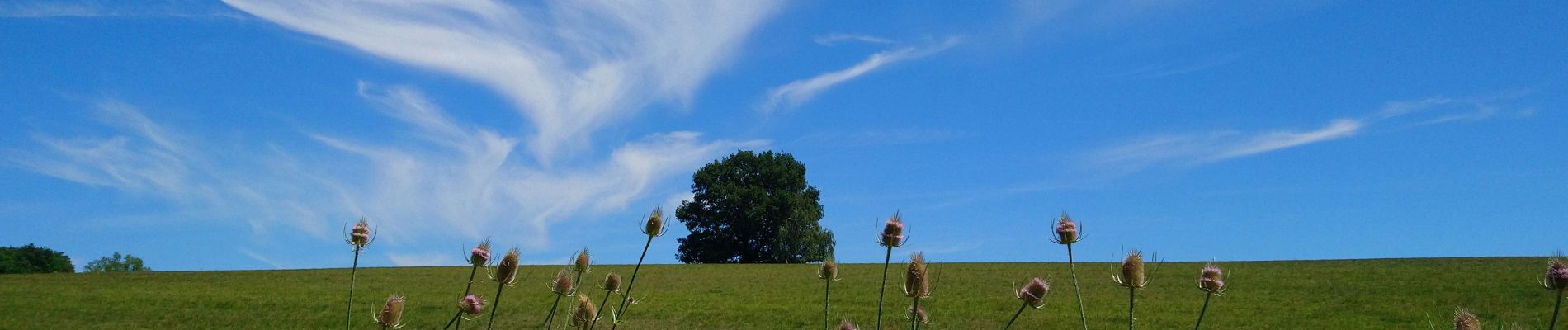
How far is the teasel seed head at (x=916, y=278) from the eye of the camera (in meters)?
3.21

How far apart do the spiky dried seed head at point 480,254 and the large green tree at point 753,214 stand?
4759 centimetres

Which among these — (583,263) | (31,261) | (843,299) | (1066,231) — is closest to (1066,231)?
(1066,231)

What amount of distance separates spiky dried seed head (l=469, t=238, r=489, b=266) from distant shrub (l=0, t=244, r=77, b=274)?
56.8 meters

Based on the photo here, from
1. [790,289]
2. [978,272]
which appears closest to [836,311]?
[790,289]

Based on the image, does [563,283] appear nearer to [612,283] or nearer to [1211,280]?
[612,283]

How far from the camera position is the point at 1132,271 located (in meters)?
3.45

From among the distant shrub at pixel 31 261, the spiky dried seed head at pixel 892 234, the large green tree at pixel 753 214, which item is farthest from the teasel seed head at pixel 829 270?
the distant shrub at pixel 31 261

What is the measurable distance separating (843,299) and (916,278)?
82.0ft

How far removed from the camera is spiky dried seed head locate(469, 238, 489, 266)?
11.9ft

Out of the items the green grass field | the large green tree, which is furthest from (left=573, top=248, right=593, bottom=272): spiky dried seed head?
the large green tree

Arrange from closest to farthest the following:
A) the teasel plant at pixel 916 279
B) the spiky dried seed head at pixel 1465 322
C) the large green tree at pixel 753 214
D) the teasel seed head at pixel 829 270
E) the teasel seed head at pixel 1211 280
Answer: the spiky dried seed head at pixel 1465 322 < the teasel plant at pixel 916 279 < the teasel seed head at pixel 1211 280 < the teasel seed head at pixel 829 270 < the large green tree at pixel 753 214

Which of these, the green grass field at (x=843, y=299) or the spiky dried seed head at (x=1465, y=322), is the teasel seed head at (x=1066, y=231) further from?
the green grass field at (x=843, y=299)

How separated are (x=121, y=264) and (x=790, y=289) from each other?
182ft

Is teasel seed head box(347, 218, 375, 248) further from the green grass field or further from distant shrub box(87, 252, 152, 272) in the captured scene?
distant shrub box(87, 252, 152, 272)
